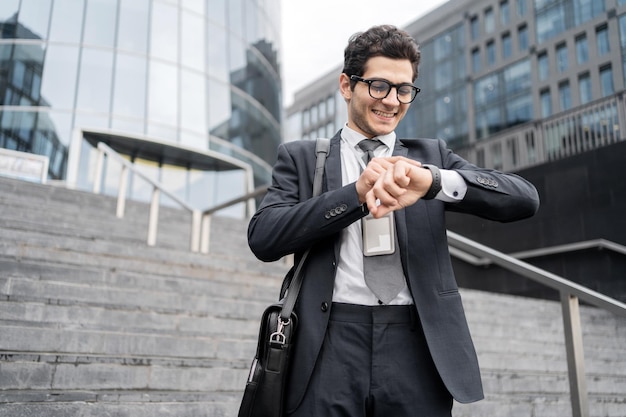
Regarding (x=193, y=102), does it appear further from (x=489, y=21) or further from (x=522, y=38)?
(x=522, y=38)

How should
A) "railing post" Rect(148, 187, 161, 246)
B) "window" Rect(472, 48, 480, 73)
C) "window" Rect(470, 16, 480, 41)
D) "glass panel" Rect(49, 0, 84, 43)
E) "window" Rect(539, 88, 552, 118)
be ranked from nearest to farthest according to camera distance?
"railing post" Rect(148, 187, 161, 246) → "window" Rect(539, 88, 552, 118) → "window" Rect(470, 16, 480, 41) → "window" Rect(472, 48, 480, 73) → "glass panel" Rect(49, 0, 84, 43)

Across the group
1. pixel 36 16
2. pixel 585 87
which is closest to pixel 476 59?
pixel 585 87

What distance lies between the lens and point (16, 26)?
15.6 m

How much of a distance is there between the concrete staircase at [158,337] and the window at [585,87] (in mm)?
2743

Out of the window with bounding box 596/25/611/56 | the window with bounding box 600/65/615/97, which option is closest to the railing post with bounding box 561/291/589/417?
the window with bounding box 600/65/615/97

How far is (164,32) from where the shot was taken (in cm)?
1798

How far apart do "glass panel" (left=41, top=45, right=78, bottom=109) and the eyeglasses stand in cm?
1600

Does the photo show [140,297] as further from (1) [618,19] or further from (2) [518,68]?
(2) [518,68]

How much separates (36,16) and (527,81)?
13499mm

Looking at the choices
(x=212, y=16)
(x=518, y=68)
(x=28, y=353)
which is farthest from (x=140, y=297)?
(x=212, y=16)

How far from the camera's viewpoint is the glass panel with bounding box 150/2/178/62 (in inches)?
696

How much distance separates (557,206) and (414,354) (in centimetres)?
724

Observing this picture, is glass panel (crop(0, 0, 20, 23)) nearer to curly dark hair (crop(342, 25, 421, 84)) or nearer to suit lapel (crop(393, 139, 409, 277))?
curly dark hair (crop(342, 25, 421, 84))

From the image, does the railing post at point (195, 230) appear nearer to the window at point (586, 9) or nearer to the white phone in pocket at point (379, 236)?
the window at point (586, 9)
